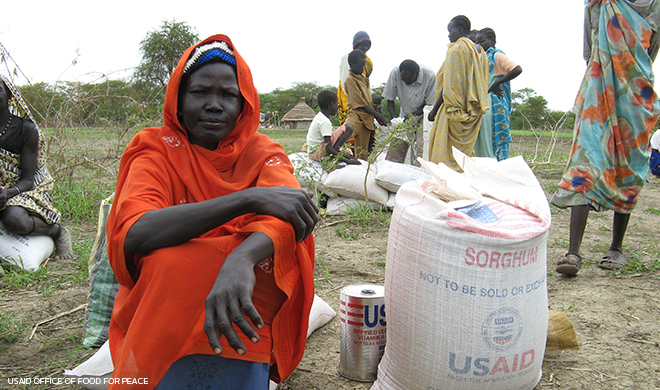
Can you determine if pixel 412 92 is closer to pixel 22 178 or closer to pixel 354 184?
pixel 354 184

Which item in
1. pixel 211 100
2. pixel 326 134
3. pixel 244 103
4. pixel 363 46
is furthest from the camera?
pixel 363 46

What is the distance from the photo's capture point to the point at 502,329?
1368 millimetres

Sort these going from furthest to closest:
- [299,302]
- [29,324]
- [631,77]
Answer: [631,77]
[29,324]
[299,302]

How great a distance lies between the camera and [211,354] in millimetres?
1244

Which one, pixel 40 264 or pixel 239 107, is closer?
pixel 239 107

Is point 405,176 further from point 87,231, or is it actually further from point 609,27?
point 87,231

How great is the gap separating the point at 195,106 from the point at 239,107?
151 mm

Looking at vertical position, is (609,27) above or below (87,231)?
above

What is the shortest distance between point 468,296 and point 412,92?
5108 mm

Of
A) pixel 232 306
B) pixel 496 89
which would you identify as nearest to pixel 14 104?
pixel 232 306

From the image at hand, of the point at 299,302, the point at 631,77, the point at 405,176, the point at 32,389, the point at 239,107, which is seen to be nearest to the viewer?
the point at 299,302

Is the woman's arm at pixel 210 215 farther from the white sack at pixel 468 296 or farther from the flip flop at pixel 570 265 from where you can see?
the flip flop at pixel 570 265

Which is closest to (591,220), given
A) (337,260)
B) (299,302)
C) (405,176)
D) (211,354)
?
(405,176)

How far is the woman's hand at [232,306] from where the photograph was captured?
1.09 m
